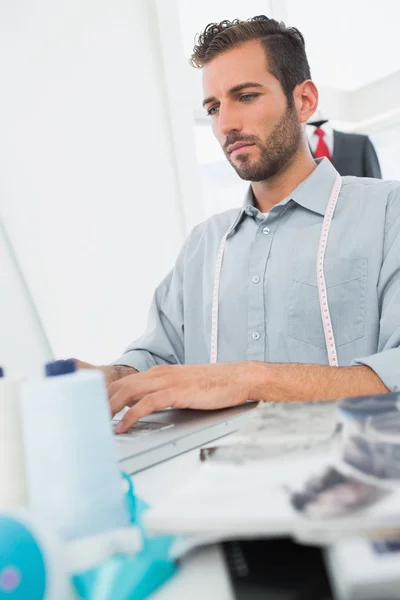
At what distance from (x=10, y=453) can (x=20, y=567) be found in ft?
0.50

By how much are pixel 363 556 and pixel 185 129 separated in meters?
2.56

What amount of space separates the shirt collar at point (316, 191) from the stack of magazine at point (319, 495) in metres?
0.93

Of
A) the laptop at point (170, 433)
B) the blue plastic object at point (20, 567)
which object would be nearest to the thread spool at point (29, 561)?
the blue plastic object at point (20, 567)

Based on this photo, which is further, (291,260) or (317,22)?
(317,22)

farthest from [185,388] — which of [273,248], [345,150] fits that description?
[345,150]

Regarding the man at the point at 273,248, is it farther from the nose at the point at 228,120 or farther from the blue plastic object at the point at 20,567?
the blue plastic object at the point at 20,567

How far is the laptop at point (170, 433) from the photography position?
0.69m

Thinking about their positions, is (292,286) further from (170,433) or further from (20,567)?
(20,567)

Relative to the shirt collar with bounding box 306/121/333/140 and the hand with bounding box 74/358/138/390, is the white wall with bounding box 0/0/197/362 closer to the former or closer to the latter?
the shirt collar with bounding box 306/121/333/140

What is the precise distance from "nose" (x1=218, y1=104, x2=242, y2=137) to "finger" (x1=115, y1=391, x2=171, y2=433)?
0.90 metres

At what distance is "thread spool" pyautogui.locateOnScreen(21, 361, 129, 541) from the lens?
435mm

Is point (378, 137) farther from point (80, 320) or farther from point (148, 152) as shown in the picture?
point (80, 320)

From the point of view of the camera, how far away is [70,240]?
2279mm

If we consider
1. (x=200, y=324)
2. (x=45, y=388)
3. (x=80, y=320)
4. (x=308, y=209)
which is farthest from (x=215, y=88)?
(x=45, y=388)
